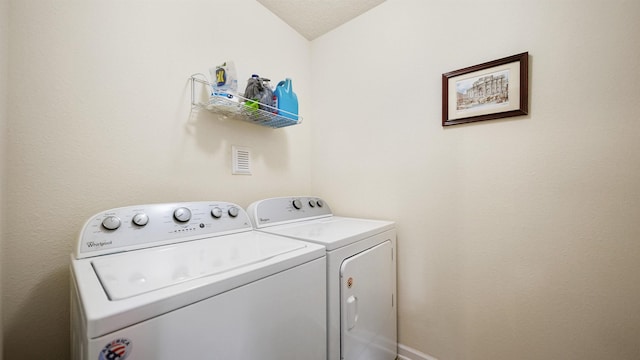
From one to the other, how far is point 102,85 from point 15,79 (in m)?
0.23

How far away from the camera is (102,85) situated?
38.9 inches

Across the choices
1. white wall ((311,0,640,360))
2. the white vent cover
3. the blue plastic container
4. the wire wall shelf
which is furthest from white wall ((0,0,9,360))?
white wall ((311,0,640,360))

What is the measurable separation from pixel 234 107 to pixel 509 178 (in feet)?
4.75

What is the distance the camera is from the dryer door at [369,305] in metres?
0.98

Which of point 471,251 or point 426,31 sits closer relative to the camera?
point 471,251

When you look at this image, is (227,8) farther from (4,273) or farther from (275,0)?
(4,273)

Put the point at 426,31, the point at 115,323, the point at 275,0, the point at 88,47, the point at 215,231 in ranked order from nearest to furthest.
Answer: the point at 115,323 → the point at 88,47 → the point at 215,231 → the point at 426,31 → the point at 275,0

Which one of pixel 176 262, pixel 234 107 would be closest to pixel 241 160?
pixel 234 107

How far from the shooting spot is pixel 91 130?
96 cm

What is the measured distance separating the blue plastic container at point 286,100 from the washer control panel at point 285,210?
532 millimetres

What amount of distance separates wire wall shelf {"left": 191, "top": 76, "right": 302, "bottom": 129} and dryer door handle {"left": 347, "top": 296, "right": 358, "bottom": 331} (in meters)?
1.07

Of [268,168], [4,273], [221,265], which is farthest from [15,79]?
[268,168]

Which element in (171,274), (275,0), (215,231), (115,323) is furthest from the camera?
(275,0)

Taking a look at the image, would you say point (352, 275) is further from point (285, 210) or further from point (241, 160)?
point (241, 160)
